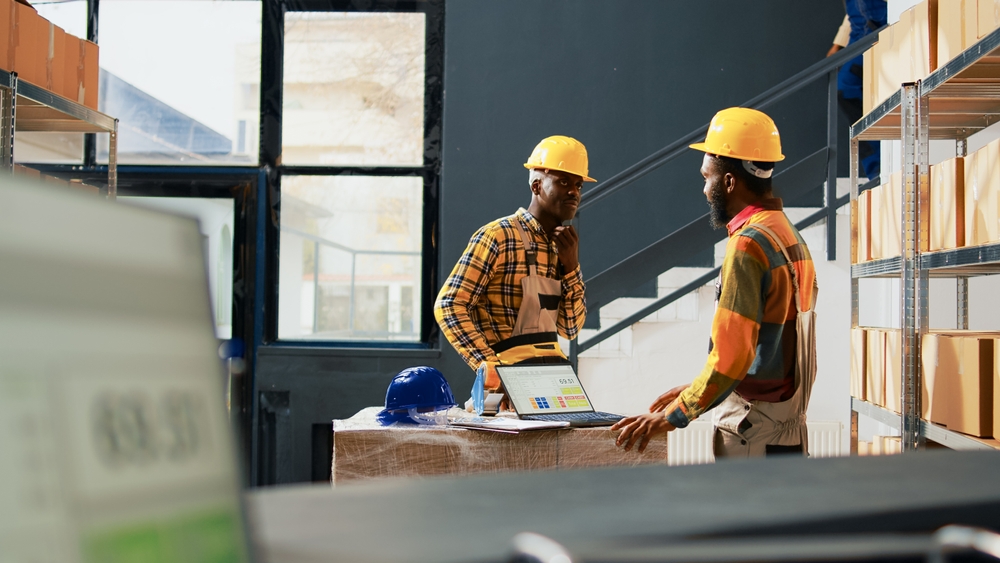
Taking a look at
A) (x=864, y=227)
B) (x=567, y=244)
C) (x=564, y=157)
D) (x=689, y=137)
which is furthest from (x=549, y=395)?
(x=689, y=137)

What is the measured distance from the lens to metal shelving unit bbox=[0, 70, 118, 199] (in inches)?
126

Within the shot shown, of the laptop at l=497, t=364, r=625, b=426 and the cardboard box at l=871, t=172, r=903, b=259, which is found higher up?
the cardboard box at l=871, t=172, r=903, b=259

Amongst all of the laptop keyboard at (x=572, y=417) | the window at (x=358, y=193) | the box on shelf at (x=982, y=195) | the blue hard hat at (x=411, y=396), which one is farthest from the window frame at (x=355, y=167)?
the box on shelf at (x=982, y=195)

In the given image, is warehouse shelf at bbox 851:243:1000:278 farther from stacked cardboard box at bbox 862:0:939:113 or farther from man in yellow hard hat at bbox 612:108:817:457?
stacked cardboard box at bbox 862:0:939:113

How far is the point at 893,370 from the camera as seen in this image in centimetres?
319

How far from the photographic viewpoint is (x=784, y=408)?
2299 mm

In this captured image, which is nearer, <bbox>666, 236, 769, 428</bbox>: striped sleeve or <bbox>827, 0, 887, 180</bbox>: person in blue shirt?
<bbox>666, 236, 769, 428</bbox>: striped sleeve

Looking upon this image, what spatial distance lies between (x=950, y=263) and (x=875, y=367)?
0.80 m

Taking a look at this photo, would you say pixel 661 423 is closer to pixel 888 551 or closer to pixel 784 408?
pixel 784 408

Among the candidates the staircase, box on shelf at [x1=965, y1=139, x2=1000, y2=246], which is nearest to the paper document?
box on shelf at [x1=965, y1=139, x2=1000, y2=246]

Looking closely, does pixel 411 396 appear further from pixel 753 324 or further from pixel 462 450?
pixel 753 324

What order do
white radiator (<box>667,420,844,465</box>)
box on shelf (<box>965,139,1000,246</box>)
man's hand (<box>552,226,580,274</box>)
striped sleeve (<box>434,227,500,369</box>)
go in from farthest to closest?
1. white radiator (<box>667,420,844,465</box>)
2. man's hand (<box>552,226,580,274</box>)
3. striped sleeve (<box>434,227,500,369</box>)
4. box on shelf (<box>965,139,1000,246</box>)

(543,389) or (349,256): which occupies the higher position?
(349,256)

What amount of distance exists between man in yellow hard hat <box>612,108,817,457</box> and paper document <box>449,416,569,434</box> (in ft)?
0.64
